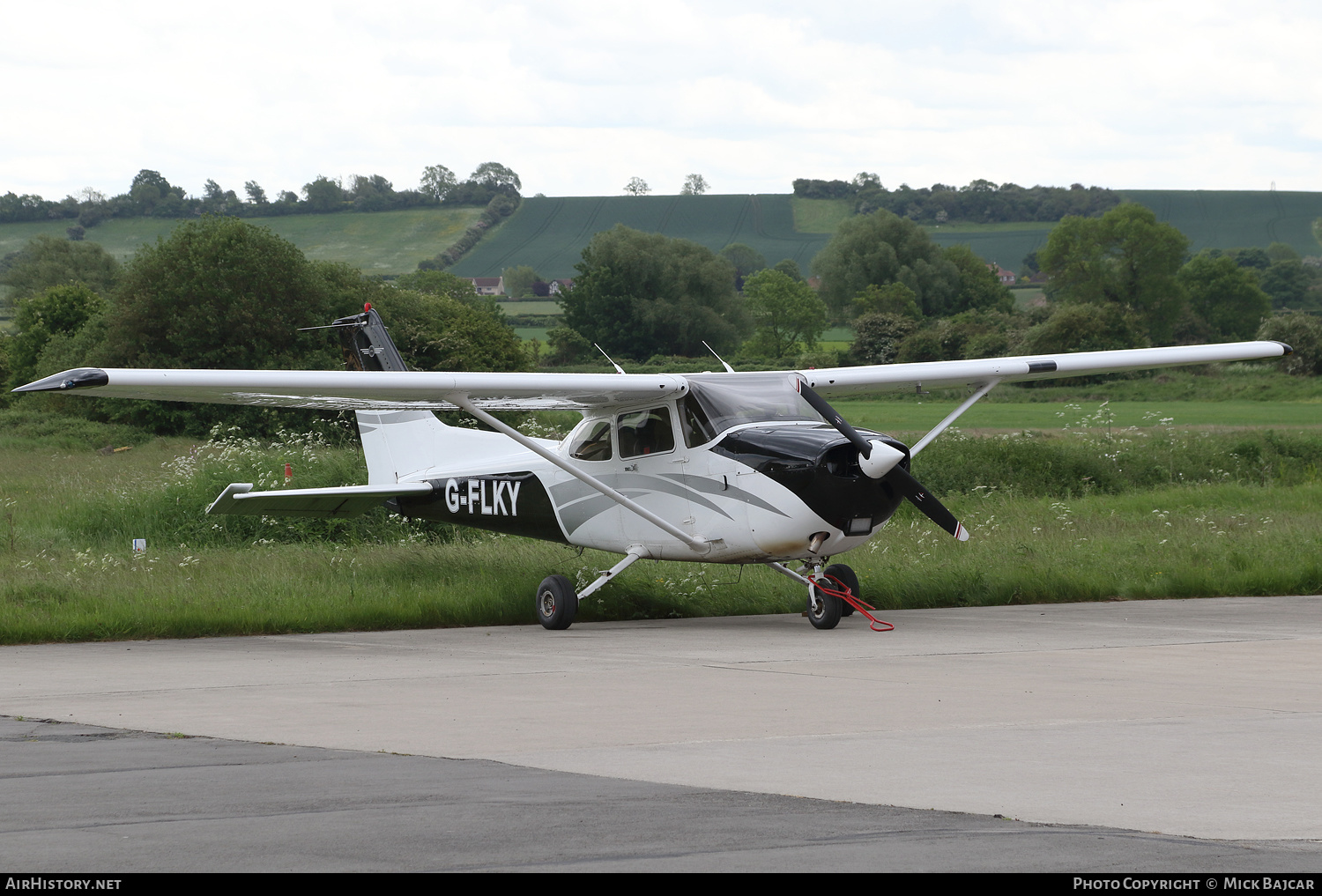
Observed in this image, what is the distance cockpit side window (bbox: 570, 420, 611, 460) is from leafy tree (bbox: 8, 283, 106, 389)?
4529 cm

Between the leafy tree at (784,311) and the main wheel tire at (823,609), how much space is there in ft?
267

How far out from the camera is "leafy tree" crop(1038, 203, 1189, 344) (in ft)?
319

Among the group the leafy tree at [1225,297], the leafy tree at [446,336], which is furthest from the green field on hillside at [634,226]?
the leafy tree at [446,336]

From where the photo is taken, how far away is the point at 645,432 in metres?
13.3

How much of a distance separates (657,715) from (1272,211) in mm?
178801

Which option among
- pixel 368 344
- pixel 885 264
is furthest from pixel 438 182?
pixel 368 344

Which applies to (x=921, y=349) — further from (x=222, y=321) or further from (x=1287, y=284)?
(x=1287, y=284)

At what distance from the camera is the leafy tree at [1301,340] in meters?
55.4

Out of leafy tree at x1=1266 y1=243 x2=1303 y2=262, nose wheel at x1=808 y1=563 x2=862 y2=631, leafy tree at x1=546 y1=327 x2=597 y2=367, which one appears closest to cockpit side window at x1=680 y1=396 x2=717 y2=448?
nose wheel at x1=808 y1=563 x2=862 y2=631

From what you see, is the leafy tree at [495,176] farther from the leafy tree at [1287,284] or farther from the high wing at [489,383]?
the high wing at [489,383]

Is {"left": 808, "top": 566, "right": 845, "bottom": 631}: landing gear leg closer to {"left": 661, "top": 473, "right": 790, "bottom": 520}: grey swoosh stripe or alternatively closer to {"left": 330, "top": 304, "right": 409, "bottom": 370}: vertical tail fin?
{"left": 661, "top": 473, "right": 790, "bottom": 520}: grey swoosh stripe

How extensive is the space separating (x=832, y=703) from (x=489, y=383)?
5299 mm

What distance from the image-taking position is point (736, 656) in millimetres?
10281
